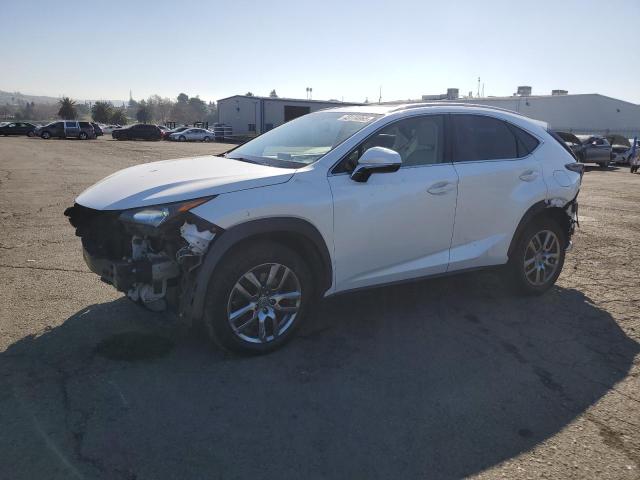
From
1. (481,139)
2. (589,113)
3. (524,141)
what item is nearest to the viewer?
(481,139)

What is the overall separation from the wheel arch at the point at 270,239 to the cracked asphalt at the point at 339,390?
21.3 inches

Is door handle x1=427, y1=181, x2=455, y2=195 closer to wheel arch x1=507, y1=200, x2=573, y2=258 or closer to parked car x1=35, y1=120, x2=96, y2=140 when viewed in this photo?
wheel arch x1=507, y1=200, x2=573, y2=258

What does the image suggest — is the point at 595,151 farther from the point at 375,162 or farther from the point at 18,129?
the point at 18,129

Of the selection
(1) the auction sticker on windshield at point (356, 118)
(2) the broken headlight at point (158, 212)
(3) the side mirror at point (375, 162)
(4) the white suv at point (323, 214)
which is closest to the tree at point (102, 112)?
(4) the white suv at point (323, 214)

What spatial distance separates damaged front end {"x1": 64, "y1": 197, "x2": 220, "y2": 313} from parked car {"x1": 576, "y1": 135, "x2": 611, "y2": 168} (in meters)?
25.5

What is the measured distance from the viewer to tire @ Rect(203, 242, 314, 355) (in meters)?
3.47

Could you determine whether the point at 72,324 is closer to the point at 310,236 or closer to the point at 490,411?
the point at 310,236

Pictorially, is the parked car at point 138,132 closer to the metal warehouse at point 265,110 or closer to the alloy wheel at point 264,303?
the metal warehouse at point 265,110

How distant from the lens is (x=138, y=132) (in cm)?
4812

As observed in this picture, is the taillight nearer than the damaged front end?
No

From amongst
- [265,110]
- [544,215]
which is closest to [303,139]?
[544,215]

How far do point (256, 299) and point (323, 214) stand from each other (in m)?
0.78

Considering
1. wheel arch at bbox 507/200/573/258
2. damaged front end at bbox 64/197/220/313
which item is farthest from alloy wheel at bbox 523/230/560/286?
damaged front end at bbox 64/197/220/313

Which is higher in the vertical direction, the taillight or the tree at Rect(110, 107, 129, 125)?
the tree at Rect(110, 107, 129, 125)
